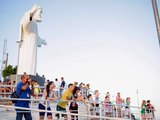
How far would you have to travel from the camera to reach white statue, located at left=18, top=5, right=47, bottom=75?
19.1 meters

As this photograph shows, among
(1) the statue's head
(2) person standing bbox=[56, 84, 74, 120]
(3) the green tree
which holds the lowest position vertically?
(2) person standing bbox=[56, 84, 74, 120]

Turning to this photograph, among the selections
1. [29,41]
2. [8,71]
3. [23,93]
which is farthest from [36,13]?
[8,71]

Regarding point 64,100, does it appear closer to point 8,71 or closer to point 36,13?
point 36,13

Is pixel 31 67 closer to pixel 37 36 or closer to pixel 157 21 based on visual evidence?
pixel 37 36

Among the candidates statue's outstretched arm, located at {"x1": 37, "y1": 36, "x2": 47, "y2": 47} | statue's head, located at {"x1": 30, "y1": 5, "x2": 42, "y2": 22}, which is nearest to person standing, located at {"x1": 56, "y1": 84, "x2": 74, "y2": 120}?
statue's head, located at {"x1": 30, "y1": 5, "x2": 42, "y2": 22}

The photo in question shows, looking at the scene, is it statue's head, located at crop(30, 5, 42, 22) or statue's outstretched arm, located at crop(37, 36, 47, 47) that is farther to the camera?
statue's outstretched arm, located at crop(37, 36, 47, 47)

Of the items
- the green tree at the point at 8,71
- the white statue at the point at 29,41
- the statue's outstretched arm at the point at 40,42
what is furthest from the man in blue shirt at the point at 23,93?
the green tree at the point at 8,71

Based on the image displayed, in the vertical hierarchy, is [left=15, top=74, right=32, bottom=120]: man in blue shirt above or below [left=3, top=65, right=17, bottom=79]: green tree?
below

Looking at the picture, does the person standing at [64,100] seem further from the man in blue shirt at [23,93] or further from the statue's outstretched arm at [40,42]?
the statue's outstretched arm at [40,42]

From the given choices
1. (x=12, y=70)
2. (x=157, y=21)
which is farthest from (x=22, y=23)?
(x=12, y=70)

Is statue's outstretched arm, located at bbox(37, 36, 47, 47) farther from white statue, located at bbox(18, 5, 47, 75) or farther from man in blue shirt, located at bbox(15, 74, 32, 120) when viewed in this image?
man in blue shirt, located at bbox(15, 74, 32, 120)

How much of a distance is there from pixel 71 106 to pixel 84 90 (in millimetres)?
6113

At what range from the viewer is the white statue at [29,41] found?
19.1 m

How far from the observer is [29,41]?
1964 centimetres
